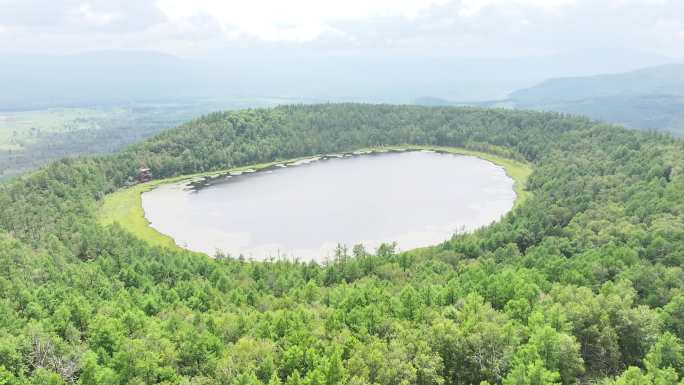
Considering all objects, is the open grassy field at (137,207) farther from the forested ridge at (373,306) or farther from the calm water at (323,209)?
the forested ridge at (373,306)

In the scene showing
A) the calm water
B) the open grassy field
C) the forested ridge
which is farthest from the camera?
the open grassy field

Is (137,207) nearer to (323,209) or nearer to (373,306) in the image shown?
(323,209)

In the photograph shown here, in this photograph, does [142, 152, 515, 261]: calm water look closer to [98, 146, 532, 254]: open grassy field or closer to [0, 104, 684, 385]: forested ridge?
[98, 146, 532, 254]: open grassy field

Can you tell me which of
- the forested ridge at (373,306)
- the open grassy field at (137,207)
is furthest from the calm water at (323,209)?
the forested ridge at (373,306)

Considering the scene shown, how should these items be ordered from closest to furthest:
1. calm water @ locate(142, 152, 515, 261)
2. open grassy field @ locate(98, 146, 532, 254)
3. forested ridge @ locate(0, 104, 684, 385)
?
forested ridge @ locate(0, 104, 684, 385), calm water @ locate(142, 152, 515, 261), open grassy field @ locate(98, 146, 532, 254)

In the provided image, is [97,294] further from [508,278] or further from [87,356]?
[508,278]

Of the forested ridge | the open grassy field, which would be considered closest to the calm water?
Answer: the open grassy field

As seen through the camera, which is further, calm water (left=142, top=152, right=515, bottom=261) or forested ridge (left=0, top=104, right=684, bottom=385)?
calm water (left=142, top=152, right=515, bottom=261)

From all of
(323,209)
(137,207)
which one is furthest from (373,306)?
(137,207)
